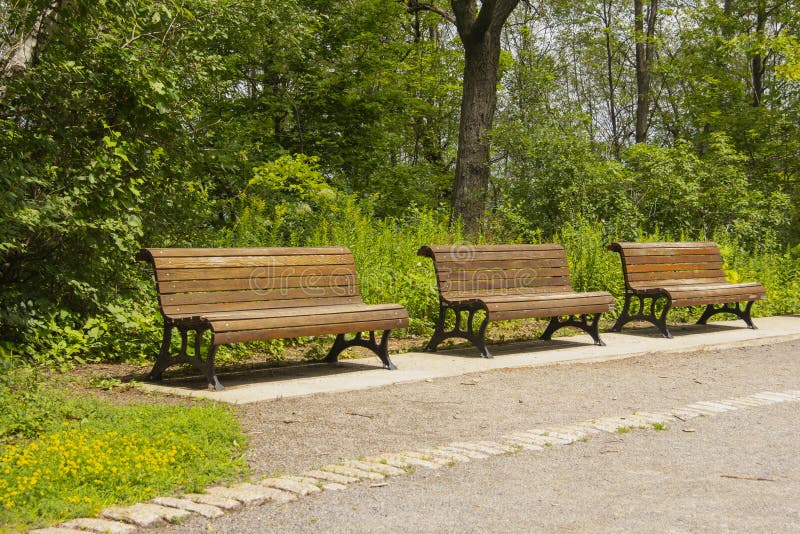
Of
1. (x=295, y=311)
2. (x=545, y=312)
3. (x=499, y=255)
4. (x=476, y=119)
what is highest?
(x=476, y=119)

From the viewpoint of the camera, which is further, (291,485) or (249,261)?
(249,261)

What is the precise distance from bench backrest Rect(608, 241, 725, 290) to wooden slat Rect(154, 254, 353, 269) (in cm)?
404

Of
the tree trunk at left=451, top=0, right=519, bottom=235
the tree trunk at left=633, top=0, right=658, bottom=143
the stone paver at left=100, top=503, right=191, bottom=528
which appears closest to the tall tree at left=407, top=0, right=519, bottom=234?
the tree trunk at left=451, top=0, right=519, bottom=235

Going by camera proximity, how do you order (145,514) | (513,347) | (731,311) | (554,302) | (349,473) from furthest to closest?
(731,311), (513,347), (554,302), (349,473), (145,514)

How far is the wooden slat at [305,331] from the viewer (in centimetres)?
618

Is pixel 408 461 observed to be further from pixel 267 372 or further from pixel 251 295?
pixel 267 372

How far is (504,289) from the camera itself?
902 cm

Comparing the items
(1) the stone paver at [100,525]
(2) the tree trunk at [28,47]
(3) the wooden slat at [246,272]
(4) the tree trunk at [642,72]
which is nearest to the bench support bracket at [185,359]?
(3) the wooden slat at [246,272]

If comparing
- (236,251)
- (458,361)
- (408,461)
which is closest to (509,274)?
(458,361)

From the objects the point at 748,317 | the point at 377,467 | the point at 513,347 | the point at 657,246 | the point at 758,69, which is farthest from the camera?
the point at 758,69

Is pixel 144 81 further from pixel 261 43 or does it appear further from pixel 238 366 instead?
pixel 261 43

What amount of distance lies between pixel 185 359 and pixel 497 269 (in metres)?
3.68

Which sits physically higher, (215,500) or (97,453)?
(97,453)

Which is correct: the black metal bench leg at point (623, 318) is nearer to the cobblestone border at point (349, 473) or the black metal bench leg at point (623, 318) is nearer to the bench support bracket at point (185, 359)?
the cobblestone border at point (349, 473)
